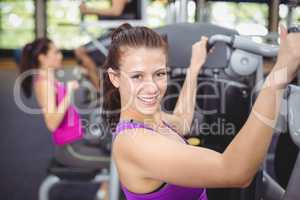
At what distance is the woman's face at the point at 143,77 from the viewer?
771 mm

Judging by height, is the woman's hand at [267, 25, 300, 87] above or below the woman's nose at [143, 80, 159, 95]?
above

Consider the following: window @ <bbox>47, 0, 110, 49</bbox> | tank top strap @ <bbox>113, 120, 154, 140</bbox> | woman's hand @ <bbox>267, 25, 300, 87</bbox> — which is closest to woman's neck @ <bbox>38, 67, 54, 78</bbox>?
tank top strap @ <bbox>113, 120, 154, 140</bbox>

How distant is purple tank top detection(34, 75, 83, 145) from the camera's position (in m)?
1.89

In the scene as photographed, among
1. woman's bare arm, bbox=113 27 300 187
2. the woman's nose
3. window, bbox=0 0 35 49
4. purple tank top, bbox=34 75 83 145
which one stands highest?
window, bbox=0 0 35 49

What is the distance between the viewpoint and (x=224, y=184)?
1.99ft

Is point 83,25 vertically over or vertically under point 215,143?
over

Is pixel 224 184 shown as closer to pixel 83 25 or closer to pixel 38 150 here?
pixel 83 25

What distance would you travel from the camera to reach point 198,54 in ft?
3.69

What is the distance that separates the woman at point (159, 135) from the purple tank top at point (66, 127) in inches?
37.4

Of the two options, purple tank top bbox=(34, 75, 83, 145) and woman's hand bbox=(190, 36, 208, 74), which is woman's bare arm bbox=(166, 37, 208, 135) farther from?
purple tank top bbox=(34, 75, 83, 145)

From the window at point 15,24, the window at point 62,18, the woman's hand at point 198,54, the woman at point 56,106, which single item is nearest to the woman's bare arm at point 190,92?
the woman's hand at point 198,54

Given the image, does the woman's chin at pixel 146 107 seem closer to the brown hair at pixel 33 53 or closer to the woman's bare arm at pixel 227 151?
the woman's bare arm at pixel 227 151

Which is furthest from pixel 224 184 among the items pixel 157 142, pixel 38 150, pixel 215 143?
pixel 38 150

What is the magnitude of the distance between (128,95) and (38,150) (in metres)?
2.59
